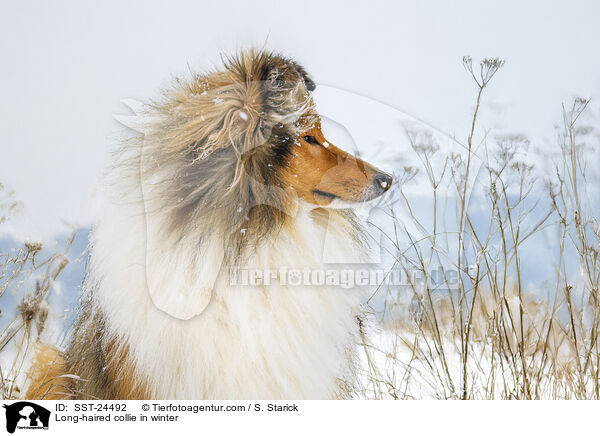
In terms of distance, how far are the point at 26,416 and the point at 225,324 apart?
69cm

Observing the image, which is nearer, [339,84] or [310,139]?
[310,139]

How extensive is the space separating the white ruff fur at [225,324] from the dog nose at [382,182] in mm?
177

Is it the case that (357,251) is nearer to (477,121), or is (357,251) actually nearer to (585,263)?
(477,121)

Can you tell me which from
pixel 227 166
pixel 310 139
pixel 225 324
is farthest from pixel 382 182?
pixel 225 324

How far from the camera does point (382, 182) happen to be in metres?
1.41

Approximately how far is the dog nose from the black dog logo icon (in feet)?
3.94

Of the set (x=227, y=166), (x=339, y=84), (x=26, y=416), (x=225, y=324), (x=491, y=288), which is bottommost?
(x=26, y=416)

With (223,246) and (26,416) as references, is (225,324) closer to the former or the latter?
(223,246)

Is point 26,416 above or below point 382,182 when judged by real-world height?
below

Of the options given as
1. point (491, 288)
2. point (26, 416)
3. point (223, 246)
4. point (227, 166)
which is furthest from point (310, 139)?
point (26, 416)

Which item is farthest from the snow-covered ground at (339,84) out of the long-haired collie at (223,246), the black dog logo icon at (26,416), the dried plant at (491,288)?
the black dog logo icon at (26,416)

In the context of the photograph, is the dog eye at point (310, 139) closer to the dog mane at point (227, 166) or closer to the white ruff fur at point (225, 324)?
the dog mane at point (227, 166)

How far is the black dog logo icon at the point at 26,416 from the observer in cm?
144

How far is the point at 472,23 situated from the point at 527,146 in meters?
0.43
